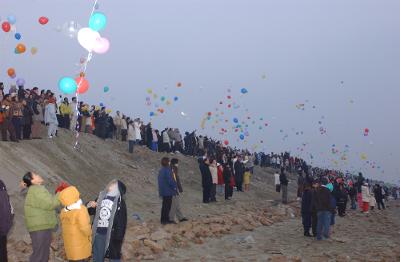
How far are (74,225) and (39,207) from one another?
731 mm

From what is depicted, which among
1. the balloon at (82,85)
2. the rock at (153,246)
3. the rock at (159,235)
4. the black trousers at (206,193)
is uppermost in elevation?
the balloon at (82,85)

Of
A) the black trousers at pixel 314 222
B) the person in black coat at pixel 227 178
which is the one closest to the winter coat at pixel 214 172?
the person in black coat at pixel 227 178

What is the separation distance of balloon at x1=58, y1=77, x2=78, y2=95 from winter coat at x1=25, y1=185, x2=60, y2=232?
741cm

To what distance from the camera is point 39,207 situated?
691 centimetres

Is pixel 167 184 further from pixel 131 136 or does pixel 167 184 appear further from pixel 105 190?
pixel 131 136

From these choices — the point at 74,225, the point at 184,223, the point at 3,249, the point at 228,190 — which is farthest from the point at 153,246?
the point at 228,190

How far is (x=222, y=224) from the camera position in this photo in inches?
577

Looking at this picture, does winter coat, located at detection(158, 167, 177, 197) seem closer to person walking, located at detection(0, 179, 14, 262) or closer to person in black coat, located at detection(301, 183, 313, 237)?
person in black coat, located at detection(301, 183, 313, 237)

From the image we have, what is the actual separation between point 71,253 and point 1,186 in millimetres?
1853

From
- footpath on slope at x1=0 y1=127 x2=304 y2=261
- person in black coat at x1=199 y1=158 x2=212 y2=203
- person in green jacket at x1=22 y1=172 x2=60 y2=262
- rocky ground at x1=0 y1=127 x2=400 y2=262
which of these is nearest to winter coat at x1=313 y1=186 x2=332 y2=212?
rocky ground at x1=0 y1=127 x2=400 y2=262

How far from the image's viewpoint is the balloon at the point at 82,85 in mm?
14953

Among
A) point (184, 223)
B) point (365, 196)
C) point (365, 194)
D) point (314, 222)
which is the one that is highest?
point (365, 194)

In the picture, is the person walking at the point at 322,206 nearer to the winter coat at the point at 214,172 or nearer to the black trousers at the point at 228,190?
the winter coat at the point at 214,172

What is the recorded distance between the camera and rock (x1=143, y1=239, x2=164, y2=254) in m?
10.6
